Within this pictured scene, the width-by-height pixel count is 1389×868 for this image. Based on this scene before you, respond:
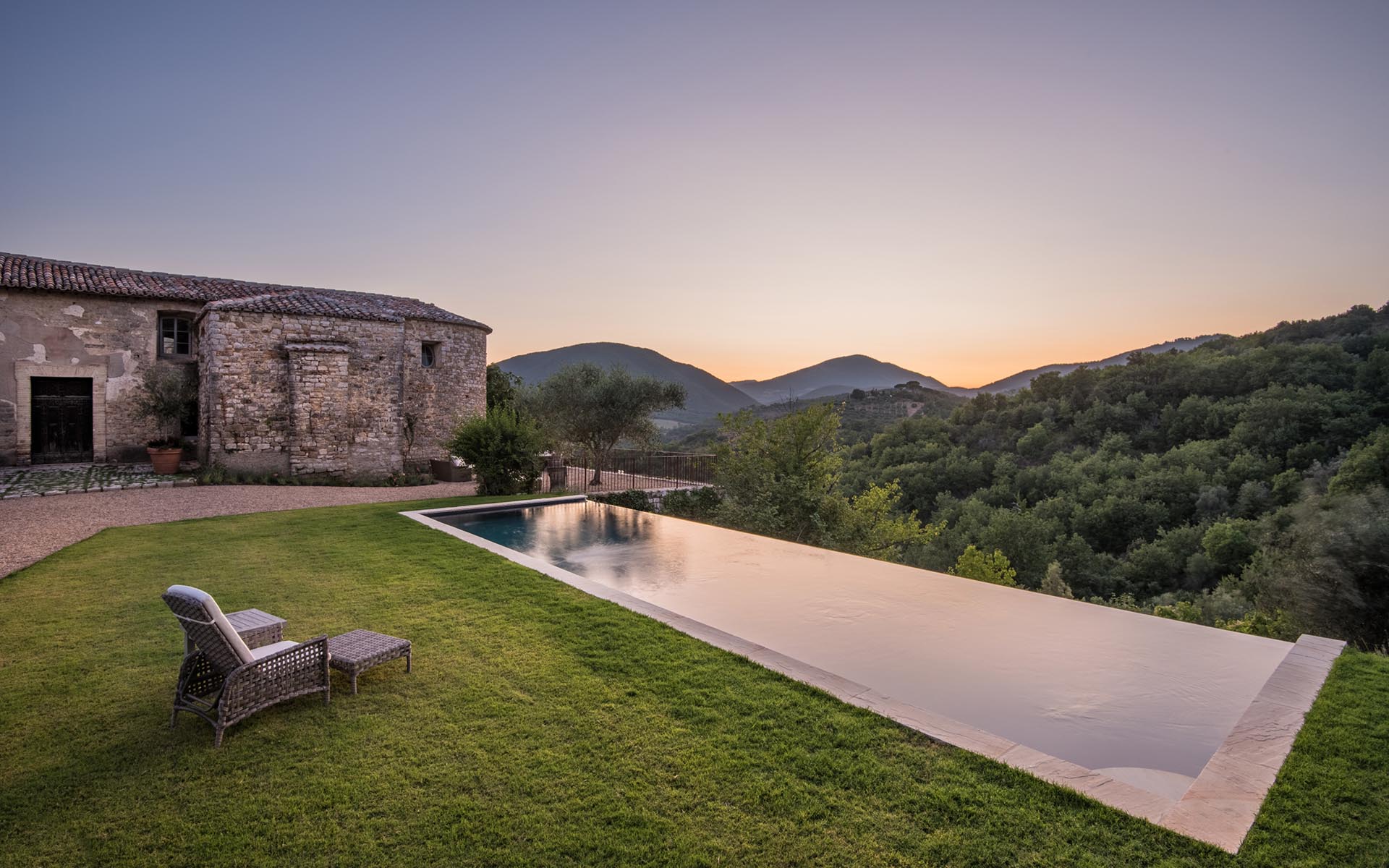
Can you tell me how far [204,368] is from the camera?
1464cm

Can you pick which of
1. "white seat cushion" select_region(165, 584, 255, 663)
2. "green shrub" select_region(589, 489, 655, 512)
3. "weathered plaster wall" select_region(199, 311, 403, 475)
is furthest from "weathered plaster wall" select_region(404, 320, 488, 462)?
"white seat cushion" select_region(165, 584, 255, 663)

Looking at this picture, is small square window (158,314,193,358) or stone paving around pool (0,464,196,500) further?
small square window (158,314,193,358)

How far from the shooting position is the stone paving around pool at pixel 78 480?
11.6 meters

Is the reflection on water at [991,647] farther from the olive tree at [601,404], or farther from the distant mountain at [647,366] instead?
the distant mountain at [647,366]

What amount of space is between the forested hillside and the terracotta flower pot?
68.8 feet

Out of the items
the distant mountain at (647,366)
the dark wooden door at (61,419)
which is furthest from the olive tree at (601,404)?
the distant mountain at (647,366)

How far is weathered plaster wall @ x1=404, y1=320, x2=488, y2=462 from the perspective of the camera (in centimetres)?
1706

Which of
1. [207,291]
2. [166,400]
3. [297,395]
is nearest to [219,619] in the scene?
[297,395]

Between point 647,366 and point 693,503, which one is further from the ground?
point 647,366

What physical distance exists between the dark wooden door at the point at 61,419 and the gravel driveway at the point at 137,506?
4718mm

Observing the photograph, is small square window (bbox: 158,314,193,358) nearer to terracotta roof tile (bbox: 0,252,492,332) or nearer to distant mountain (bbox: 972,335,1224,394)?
terracotta roof tile (bbox: 0,252,492,332)

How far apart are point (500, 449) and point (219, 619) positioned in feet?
31.9

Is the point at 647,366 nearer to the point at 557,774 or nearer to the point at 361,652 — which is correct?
the point at 361,652

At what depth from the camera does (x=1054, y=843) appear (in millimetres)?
2166
